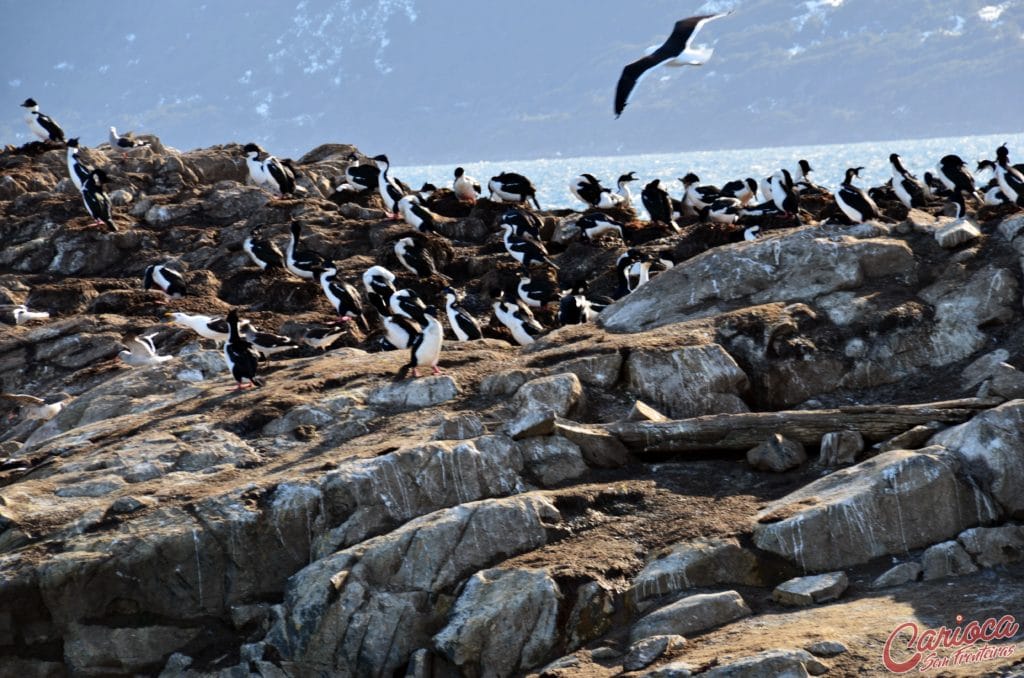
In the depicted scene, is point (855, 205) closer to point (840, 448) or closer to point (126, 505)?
point (840, 448)

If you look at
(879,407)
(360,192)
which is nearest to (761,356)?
(879,407)

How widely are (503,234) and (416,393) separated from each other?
37.8 ft

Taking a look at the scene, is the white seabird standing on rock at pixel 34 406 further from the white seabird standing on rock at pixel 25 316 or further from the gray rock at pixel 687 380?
the gray rock at pixel 687 380

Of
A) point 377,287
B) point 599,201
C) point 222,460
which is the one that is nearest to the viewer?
point 222,460

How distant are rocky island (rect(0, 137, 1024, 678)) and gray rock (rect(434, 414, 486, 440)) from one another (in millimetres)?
37

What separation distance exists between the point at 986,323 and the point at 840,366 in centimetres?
173

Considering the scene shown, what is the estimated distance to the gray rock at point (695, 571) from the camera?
35.9 feet

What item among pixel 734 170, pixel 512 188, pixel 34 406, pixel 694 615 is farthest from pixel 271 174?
pixel 734 170

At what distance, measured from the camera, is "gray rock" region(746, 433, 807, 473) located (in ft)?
41.3

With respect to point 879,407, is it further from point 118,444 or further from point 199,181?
point 199,181

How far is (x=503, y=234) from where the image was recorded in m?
25.8

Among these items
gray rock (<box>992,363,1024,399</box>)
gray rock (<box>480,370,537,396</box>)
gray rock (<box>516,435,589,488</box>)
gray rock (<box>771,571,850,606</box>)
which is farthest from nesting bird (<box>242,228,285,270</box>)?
gray rock (<box>771,571,850,606</box>)

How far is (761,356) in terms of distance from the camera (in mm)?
14977

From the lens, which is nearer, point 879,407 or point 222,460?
point 879,407
